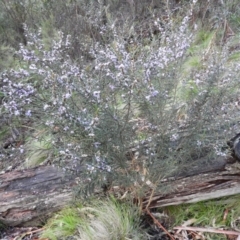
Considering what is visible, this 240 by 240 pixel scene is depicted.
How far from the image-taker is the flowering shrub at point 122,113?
1986 millimetres

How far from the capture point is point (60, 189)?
2783mm

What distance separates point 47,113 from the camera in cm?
194

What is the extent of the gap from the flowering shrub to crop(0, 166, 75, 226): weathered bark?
0.44 m

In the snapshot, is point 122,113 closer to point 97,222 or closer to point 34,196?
point 97,222

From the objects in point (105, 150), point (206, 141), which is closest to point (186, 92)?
point (206, 141)

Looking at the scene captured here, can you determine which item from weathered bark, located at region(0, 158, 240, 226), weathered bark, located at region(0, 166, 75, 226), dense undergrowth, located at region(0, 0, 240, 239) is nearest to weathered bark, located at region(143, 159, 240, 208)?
weathered bark, located at region(0, 158, 240, 226)

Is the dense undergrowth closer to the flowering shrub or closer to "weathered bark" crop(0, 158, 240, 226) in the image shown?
the flowering shrub

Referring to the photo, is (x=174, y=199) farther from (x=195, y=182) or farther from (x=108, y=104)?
(x=108, y=104)

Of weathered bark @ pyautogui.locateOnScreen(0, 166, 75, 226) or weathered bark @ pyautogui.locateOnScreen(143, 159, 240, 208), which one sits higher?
weathered bark @ pyautogui.locateOnScreen(0, 166, 75, 226)

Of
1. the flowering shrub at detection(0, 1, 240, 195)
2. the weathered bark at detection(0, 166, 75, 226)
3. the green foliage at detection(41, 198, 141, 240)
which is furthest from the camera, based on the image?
the weathered bark at detection(0, 166, 75, 226)

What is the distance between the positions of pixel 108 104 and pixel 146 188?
712mm

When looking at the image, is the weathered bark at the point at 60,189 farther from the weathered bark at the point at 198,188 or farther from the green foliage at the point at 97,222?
the green foliage at the point at 97,222

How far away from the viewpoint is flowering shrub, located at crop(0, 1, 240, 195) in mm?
1986

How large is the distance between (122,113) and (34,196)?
103cm
